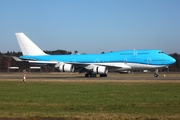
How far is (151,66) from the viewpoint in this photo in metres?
51.2

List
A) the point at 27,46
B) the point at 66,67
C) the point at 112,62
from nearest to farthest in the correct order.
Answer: the point at 66,67 < the point at 112,62 < the point at 27,46

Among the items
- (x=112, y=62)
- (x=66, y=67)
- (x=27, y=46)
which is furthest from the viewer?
(x=27, y=46)

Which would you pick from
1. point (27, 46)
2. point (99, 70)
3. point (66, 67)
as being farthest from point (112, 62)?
point (27, 46)

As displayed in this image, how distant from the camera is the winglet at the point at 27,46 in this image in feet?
196

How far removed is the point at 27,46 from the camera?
59719 mm

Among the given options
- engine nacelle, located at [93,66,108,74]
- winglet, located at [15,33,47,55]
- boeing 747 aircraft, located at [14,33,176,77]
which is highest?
winglet, located at [15,33,47,55]

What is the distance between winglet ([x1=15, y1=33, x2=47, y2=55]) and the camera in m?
59.7

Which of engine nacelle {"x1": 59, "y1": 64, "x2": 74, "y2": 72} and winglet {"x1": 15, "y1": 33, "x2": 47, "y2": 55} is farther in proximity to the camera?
winglet {"x1": 15, "y1": 33, "x2": 47, "y2": 55}

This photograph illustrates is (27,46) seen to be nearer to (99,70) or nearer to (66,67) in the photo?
(66,67)

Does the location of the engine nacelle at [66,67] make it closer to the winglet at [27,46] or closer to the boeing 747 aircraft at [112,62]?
the boeing 747 aircraft at [112,62]

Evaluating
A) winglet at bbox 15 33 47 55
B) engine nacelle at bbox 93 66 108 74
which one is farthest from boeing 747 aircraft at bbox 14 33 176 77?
winglet at bbox 15 33 47 55

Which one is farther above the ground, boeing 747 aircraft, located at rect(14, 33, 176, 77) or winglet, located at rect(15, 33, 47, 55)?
winglet, located at rect(15, 33, 47, 55)

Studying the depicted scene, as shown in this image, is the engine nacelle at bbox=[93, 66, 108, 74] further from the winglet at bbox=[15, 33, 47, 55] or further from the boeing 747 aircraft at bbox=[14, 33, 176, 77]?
the winglet at bbox=[15, 33, 47, 55]

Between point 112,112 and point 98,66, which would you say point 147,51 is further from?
point 112,112
